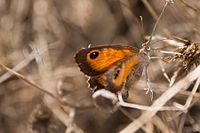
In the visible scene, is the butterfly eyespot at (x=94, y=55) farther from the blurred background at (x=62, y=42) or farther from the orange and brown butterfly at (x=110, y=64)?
the blurred background at (x=62, y=42)

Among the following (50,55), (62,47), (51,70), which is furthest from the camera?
(62,47)

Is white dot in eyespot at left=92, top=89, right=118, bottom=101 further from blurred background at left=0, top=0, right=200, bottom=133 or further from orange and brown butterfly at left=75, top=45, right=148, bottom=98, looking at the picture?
blurred background at left=0, top=0, right=200, bottom=133

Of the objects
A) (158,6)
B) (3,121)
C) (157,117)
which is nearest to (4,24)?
(3,121)

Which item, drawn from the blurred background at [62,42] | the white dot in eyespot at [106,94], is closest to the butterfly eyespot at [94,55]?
the white dot in eyespot at [106,94]

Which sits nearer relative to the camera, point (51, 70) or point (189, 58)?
point (189, 58)

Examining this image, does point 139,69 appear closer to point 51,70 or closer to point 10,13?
point 51,70

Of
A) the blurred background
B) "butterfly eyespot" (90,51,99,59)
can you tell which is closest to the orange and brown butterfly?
"butterfly eyespot" (90,51,99,59)

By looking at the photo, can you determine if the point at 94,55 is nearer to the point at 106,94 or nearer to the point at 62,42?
the point at 106,94
